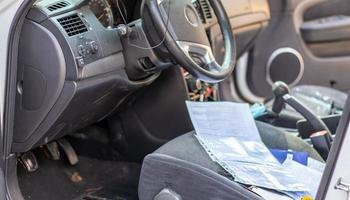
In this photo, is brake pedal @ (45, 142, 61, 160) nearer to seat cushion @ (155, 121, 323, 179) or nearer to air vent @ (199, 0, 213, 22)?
seat cushion @ (155, 121, 323, 179)

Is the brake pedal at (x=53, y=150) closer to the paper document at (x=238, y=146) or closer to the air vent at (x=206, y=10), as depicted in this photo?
the paper document at (x=238, y=146)

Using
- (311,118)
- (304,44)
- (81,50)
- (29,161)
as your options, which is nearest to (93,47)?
(81,50)

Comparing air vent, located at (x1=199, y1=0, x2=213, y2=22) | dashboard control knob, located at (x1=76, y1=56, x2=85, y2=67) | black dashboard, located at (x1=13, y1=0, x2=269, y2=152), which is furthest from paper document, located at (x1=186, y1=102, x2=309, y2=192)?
air vent, located at (x1=199, y1=0, x2=213, y2=22)

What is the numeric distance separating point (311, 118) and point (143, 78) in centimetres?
56

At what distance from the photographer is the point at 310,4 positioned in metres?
2.87

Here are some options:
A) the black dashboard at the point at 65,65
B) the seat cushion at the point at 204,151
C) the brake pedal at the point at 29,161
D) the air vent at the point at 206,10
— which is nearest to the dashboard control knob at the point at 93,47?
the black dashboard at the point at 65,65

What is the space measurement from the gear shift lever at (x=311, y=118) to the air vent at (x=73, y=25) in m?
0.75

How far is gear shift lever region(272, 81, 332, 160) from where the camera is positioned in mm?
1688

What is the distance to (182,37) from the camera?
1.57m

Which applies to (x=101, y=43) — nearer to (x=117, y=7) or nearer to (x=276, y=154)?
(x=117, y=7)

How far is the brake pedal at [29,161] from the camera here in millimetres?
1828

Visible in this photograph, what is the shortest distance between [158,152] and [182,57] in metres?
0.26

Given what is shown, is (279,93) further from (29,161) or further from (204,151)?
(29,161)

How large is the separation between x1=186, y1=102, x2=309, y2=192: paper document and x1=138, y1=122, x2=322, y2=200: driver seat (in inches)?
1.5
